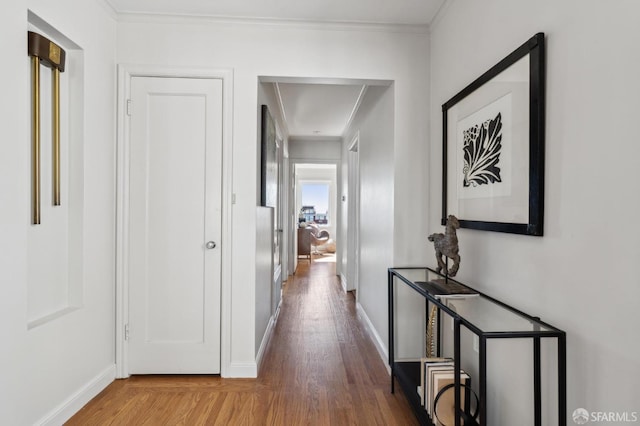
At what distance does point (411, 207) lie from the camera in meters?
2.49

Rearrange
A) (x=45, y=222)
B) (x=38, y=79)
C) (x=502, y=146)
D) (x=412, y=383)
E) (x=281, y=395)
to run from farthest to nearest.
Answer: (x=281, y=395), (x=412, y=383), (x=45, y=222), (x=38, y=79), (x=502, y=146)

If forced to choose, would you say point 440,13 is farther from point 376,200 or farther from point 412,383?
point 412,383

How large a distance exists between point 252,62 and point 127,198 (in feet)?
4.29

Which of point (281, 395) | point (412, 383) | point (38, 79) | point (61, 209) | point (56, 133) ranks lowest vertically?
point (281, 395)

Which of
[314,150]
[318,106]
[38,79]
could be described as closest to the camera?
[38,79]

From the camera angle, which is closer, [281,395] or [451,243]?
[451,243]

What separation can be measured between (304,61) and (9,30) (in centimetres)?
161

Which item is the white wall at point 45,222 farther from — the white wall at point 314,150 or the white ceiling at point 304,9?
the white wall at point 314,150

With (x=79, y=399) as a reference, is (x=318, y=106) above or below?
above

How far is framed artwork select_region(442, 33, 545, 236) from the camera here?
4.28ft

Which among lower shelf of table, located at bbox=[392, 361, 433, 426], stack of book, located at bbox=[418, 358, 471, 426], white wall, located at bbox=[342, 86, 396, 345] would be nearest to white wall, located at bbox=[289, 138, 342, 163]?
white wall, located at bbox=[342, 86, 396, 345]

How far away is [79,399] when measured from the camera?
6.56 ft

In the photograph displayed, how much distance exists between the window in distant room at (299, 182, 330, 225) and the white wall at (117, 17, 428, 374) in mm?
8415

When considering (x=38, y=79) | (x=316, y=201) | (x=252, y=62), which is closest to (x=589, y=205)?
(x=252, y=62)
